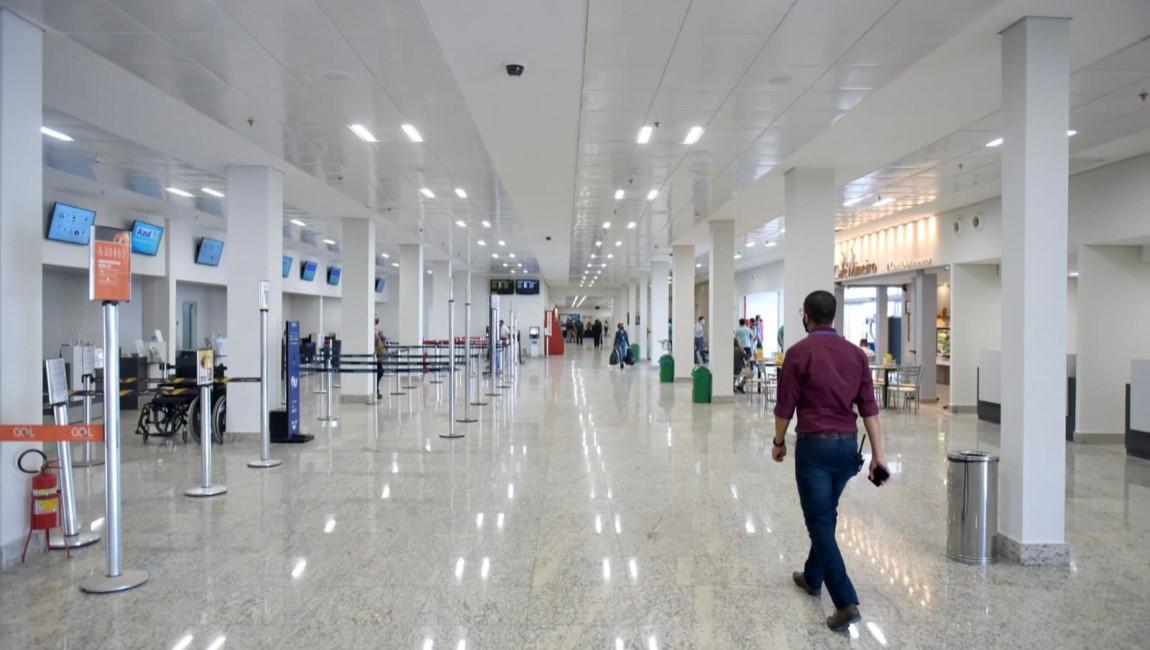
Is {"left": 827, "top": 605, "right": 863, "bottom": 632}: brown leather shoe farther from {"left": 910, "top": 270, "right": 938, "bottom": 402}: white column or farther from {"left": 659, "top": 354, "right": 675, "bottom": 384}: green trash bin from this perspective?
{"left": 659, "top": 354, "right": 675, "bottom": 384}: green trash bin

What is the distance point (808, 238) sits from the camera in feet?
32.2

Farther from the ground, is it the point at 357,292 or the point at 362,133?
the point at 362,133

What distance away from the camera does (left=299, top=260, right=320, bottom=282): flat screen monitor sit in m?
23.7

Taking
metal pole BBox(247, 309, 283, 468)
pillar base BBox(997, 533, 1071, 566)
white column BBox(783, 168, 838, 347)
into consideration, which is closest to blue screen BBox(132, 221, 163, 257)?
metal pole BBox(247, 309, 283, 468)

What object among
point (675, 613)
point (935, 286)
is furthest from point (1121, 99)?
point (935, 286)

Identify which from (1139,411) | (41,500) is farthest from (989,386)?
(41,500)

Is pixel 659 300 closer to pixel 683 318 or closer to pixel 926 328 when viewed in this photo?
pixel 683 318

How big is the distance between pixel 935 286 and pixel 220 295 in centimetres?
1887

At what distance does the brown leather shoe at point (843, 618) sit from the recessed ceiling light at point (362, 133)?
268 inches

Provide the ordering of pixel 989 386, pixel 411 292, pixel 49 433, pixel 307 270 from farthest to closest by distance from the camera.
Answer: pixel 307 270 < pixel 411 292 < pixel 989 386 < pixel 49 433

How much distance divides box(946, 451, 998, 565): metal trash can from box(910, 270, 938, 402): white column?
11.1 metres

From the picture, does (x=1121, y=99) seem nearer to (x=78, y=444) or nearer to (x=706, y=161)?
(x=706, y=161)

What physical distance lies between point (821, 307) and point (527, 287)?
30.5 m

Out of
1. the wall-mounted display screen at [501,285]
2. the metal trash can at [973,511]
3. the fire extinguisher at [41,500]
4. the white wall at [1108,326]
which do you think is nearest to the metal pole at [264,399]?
the fire extinguisher at [41,500]
